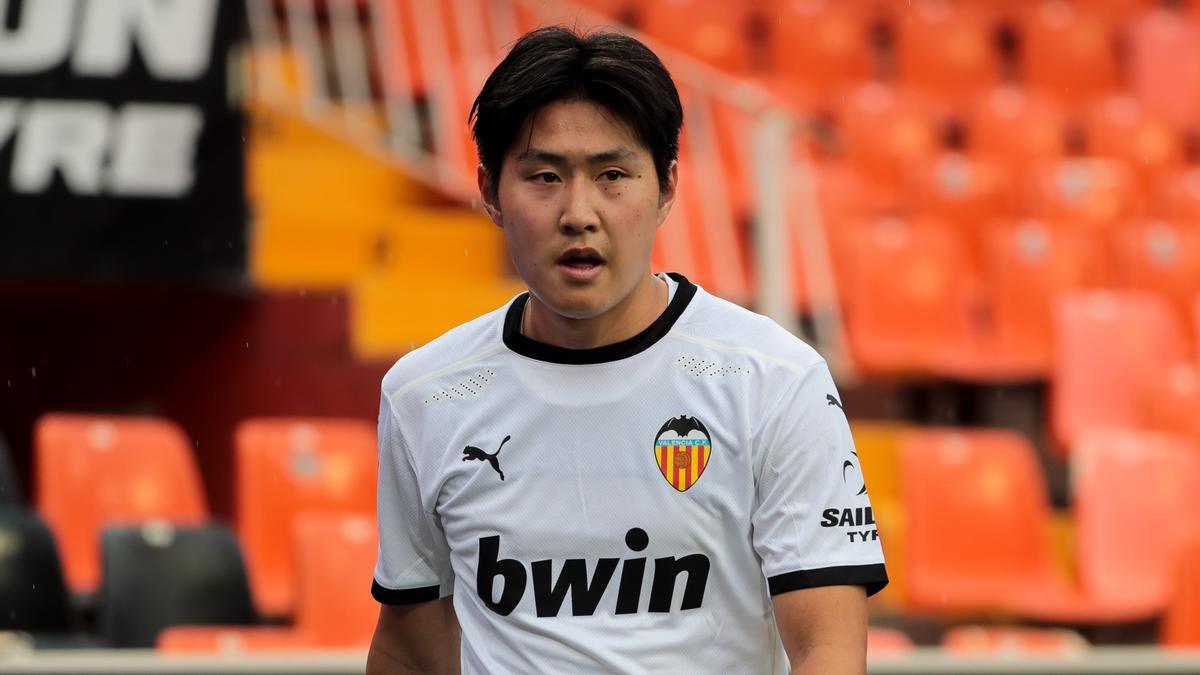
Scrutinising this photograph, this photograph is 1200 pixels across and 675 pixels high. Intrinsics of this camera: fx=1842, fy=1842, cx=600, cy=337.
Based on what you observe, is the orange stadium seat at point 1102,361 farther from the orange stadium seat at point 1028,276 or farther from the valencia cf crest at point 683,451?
the valencia cf crest at point 683,451

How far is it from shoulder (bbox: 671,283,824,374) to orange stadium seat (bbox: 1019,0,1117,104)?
960 cm

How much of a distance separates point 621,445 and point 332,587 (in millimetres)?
3415

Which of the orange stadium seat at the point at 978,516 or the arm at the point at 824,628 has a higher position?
the orange stadium seat at the point at 978,516

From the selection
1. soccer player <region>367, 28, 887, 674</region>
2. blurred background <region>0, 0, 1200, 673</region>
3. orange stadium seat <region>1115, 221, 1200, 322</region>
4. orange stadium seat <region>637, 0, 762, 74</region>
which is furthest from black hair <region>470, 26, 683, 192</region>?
orange stadium seat <region>637, 0, 762, 74</region>

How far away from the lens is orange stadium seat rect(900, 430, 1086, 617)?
6.78 meters

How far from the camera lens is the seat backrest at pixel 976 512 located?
6.80m

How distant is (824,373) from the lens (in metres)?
2.23

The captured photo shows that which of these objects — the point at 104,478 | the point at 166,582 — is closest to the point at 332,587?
the point at 166,582

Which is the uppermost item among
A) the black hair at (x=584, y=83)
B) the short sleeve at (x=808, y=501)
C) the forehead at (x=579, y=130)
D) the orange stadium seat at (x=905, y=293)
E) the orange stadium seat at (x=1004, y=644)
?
the orange stadium seat at (x=905, y=293)

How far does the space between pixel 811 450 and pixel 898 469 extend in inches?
197

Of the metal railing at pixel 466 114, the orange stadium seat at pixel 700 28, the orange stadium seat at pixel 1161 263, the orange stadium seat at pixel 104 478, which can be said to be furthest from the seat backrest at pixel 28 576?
the orange stadium seat at pixel 700 28

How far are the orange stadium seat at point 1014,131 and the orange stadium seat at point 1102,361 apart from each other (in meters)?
2.04

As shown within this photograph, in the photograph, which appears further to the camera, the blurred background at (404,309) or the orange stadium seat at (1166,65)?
the orange stadium seat at (1166,65)

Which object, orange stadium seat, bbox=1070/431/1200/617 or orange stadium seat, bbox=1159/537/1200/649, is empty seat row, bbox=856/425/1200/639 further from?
orange stadium seat, bbox=1159/537/1200/649
